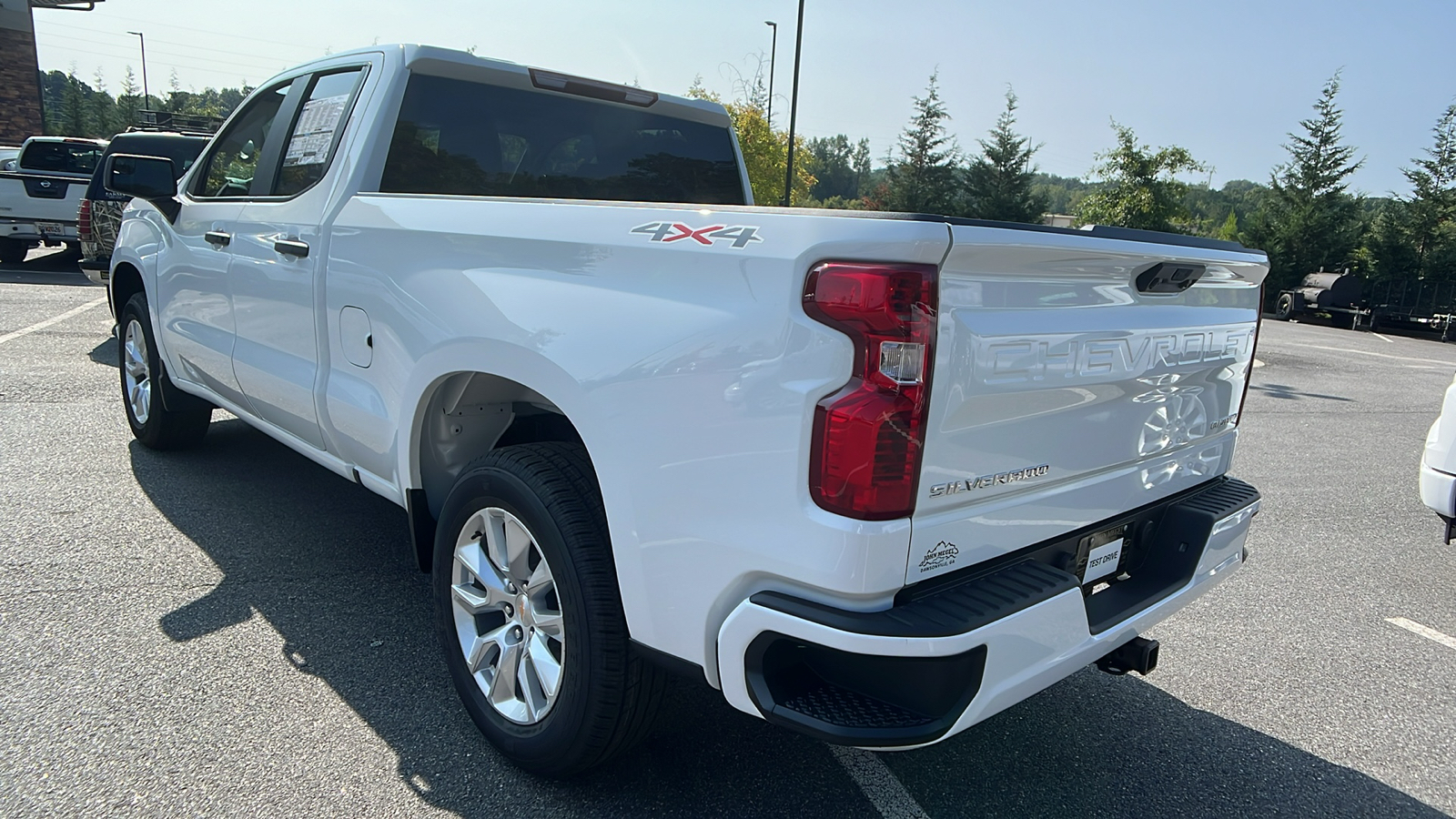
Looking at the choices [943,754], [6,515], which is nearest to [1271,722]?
[943,754]

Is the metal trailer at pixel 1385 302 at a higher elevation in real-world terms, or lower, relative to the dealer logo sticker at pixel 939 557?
lower

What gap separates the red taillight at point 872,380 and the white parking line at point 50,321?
9.94 m

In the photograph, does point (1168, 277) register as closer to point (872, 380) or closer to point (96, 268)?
point (872, 380)

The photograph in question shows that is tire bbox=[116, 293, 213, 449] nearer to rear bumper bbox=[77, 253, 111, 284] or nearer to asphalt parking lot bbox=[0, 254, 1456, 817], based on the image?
asphalt parking lot bbox=[0, 254, 1456, 817]

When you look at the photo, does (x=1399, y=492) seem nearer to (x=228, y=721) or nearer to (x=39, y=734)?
(x=228, y=721)

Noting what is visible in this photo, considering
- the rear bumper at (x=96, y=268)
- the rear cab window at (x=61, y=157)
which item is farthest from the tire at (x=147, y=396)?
the rear cab window at (x=61, y=157)

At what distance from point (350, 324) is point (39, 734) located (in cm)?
148

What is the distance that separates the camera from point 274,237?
362cm

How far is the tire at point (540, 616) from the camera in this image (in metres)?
2.29

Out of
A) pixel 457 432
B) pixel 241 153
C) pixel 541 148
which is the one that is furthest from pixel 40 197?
pixel 457 432

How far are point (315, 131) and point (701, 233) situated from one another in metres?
2.44

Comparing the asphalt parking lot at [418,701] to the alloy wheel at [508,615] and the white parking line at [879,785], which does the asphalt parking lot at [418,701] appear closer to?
the white parking line at [879,785]

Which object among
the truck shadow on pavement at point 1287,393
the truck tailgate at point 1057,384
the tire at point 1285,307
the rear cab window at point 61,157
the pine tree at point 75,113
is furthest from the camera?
the pine tree at point 75,113

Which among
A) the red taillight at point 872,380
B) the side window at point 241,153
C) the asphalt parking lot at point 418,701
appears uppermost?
the side window at point 241,153
